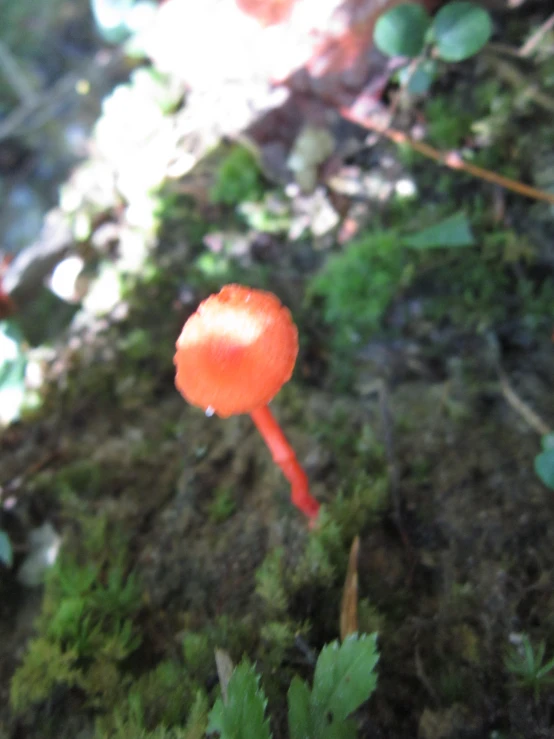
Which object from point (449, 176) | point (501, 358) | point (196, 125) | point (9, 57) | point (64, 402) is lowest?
point (501, 358)

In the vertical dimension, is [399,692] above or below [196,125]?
below

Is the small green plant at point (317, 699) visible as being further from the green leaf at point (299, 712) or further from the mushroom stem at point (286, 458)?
the mushroom stem at point (286, 458)

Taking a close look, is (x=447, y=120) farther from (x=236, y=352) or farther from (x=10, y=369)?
(x=10, y=369)

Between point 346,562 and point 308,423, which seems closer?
point 346,562

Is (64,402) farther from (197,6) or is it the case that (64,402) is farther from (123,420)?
(197,6)

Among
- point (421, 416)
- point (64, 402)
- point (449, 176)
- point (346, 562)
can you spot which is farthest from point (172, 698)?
point (449, 176)

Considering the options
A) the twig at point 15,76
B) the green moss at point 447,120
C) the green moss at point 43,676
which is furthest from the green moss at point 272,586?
the twig at point 15,76

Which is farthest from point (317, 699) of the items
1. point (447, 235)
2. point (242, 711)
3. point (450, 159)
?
point (450, 159)
